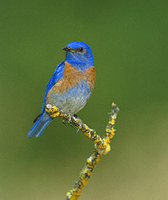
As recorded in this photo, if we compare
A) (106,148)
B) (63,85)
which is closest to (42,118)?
(63,85)

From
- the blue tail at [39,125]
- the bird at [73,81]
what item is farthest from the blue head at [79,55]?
the blue tail at [39,125]

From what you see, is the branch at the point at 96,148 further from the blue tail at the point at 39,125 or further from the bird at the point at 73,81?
the blue tail at the point at 39,125

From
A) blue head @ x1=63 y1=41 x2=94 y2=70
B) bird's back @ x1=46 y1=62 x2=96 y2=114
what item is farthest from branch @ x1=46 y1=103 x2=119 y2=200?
blue head @ x1=63 y1=41 x2=94 y2=70

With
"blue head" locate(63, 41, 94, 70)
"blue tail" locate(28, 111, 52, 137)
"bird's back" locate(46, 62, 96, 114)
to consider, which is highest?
"blue head" locate(63, 41, 94, 70)

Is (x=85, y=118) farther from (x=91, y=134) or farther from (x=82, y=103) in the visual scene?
(x=91, y=134)

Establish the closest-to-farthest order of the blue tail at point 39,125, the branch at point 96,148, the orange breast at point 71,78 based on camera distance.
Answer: the branch at point 96,148
the orange breast at point 71,78
the blue tail at point 39,125

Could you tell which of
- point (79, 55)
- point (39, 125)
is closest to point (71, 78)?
point (79, 55)

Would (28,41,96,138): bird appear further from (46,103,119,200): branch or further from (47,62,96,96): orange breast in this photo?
(46,103,119,200): branch

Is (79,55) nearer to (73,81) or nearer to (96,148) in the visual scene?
(73,81)
